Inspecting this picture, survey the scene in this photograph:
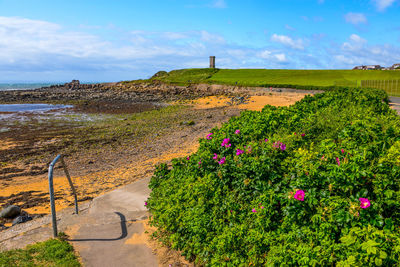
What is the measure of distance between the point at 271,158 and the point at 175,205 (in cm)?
192

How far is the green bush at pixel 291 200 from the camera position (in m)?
3.31

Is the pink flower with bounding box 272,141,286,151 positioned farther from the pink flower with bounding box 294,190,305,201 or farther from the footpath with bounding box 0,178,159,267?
the footpath with bounding box 0,178,159,267

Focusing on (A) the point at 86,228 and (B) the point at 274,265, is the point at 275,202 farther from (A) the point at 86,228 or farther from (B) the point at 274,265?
(A) the point at 86,228

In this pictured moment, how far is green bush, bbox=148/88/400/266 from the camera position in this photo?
3.31 meters

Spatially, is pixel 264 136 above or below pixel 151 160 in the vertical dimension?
above

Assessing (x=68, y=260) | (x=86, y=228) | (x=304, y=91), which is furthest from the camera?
(x=304, y=91)

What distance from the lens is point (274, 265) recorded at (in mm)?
3387

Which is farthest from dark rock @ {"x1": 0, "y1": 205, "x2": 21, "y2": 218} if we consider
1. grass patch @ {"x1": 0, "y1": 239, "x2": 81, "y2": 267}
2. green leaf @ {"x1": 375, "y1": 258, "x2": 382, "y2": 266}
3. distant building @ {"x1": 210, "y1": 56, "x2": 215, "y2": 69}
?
distant building @ {"x1": 210, "y1": 56, "x2": 215, "y2": 69}

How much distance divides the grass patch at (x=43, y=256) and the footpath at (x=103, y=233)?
21cm

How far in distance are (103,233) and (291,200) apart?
3.77 m

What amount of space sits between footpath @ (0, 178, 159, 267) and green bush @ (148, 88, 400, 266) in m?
0.53

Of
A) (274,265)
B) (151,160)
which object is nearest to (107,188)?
(151,160)

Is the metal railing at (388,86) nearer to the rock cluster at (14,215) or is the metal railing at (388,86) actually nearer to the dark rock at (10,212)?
the rock cluster at (14,215)

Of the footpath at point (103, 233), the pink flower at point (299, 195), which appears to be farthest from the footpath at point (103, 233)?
the pink flower at point (299, 195)
